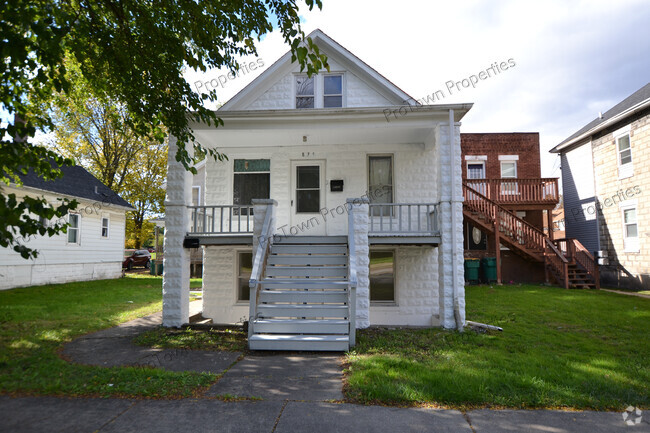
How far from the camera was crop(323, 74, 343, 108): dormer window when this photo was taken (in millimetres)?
10242

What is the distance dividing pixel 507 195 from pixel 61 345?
1703 centimetres

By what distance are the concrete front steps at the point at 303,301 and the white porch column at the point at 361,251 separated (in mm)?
354

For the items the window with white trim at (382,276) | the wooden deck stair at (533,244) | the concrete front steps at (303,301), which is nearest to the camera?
the concrete front steps at (303,301)

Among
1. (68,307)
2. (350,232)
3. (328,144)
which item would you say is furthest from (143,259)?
(350,232)

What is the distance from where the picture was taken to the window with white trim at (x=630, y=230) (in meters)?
14.4

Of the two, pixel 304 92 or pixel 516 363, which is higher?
pixel 304 92

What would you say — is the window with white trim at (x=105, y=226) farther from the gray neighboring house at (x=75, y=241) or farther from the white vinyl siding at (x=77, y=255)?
the white vinyl siding at (x=77, y=255)

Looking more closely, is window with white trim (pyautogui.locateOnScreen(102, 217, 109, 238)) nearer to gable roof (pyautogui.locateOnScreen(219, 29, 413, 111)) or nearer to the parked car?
the parked car

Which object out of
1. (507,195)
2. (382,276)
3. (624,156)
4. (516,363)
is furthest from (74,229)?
(624,156)

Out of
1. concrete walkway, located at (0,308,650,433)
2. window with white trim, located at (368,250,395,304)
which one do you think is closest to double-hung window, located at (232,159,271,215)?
window with white trim, located at (368,250,395,304)

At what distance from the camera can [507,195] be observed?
1706 cm

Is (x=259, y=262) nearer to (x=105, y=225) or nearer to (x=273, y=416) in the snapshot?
(x=273, y=416)

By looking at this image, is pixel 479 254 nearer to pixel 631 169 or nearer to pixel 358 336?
pixel 631 169

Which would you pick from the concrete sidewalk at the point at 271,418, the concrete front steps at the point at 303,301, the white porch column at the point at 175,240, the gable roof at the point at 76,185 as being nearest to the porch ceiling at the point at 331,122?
the white porch column at the point at 175,240
